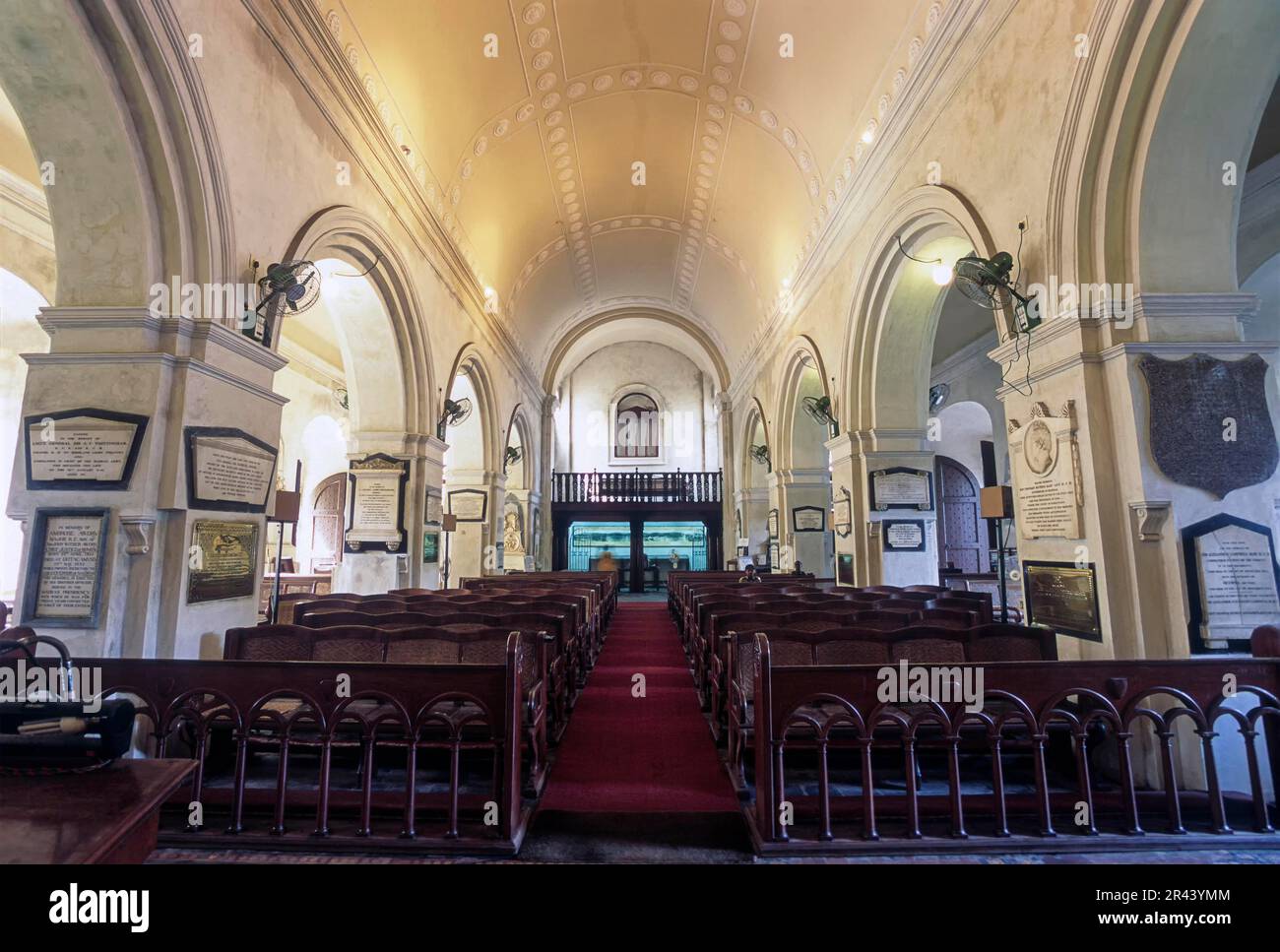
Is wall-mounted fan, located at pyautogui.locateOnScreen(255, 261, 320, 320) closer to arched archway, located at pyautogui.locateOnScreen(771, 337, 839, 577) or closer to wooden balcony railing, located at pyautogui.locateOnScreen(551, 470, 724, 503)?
arched archway, located at pyautogui.locateOnScreen(771, 337, 839, 577)

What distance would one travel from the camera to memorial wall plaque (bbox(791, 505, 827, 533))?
11.1 metres

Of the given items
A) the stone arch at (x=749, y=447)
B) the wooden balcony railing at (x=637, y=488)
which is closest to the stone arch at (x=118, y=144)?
the stone arch at (x=749, y=447)

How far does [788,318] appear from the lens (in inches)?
422

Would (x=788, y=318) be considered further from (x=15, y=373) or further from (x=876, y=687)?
(x=15, y=373)

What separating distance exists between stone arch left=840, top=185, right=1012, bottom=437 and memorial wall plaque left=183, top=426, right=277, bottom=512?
19.4 ft

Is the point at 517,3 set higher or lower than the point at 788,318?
higher

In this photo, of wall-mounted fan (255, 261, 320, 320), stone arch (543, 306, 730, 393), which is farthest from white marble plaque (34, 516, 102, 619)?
stone arch (543, 306, 730, 393)

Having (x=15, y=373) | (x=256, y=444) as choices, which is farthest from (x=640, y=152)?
(x=15, y=373)

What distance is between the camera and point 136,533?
3.70m

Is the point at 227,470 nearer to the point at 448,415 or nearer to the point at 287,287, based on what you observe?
the point at 287,287

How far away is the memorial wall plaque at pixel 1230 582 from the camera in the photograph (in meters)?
3.31

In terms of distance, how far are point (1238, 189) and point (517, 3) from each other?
6.36m

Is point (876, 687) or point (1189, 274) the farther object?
point (1189, 274)

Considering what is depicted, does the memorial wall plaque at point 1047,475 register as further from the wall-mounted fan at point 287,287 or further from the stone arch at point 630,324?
the stone arch at point 630,324
